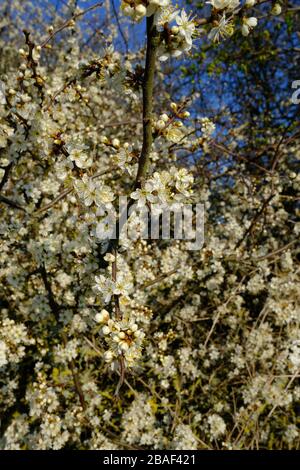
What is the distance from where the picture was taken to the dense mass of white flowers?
7.24 feet

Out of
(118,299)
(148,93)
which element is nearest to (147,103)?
(148,93)

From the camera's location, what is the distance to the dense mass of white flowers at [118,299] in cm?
221

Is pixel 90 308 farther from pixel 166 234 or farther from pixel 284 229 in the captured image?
pixel 284 229

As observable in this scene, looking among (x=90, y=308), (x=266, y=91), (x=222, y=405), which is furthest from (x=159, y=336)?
(x=266, y=91)

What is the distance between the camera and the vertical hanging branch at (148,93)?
1454 mm

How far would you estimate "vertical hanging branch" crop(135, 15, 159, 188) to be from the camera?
1.45 meters

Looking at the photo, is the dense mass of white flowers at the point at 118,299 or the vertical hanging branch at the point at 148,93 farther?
the dense mass of white flowers at the point at 118,299

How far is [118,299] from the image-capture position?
1.88 metres

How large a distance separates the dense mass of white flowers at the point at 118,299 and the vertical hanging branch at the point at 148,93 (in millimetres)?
78

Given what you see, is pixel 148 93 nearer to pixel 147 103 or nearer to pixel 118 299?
pixel 147 103

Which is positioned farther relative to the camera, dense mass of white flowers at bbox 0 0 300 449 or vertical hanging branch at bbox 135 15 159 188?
dense mass of white flowers at bbox 0 0 300 449

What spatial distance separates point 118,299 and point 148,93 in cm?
97

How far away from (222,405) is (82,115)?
383 cm

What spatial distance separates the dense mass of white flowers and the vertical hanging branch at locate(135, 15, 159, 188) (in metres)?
0.08
